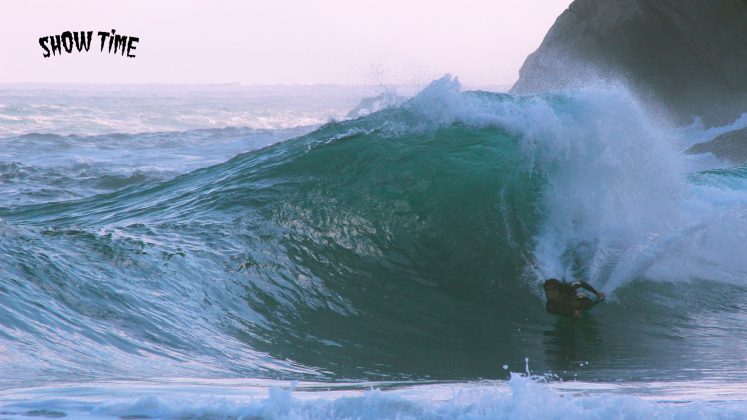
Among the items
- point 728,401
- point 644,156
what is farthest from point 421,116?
point 728,401

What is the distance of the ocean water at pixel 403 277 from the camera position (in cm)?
458

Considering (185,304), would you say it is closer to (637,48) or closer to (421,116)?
(421,116)

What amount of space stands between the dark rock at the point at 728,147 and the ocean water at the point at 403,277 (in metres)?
6.83

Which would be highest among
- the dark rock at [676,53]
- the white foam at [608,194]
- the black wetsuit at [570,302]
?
the dark rock at [676,53]

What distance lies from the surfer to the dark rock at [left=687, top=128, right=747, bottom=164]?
43.7 feet

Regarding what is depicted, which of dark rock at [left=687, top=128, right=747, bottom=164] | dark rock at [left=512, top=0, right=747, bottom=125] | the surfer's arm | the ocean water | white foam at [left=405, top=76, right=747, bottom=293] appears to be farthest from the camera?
dark rock at [left=512, top=0, right=747, bottom=125]

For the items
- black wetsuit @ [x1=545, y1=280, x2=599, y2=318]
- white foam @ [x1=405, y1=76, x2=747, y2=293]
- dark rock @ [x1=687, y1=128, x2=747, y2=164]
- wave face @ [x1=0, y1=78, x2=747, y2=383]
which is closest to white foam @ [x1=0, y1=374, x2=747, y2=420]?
wave face @ [x1=0, y1=78, x2=747, y2=383]

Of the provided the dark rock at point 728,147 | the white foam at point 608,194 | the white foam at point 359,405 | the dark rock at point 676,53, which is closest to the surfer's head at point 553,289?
the white foam at point 608,194

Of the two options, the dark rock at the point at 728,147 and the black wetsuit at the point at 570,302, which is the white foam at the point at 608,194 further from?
the dark rock at the point at 728,147

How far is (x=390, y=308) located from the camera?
7738mm

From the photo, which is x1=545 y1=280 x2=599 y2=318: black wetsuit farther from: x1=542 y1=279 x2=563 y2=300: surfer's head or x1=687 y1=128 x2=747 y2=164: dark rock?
x1=687 y1=128 x2=747 y2=164: dark rock

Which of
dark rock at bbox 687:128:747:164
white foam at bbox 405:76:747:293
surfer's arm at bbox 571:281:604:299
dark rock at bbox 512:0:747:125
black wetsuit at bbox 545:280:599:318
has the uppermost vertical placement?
dark rock at bbox 512:0:747:125

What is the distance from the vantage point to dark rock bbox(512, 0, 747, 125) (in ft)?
72.5

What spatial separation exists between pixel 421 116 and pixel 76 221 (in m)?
4.19
